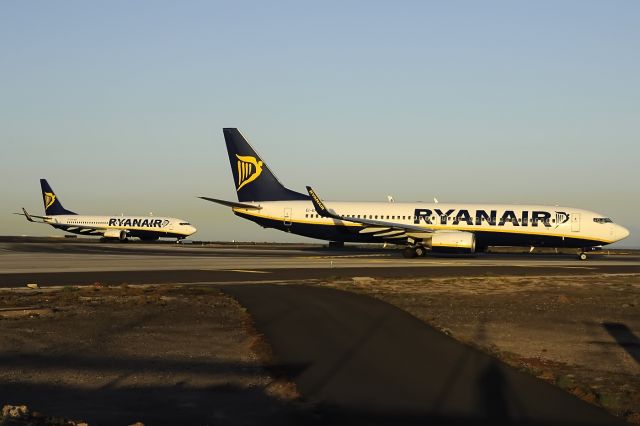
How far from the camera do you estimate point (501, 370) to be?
1313 cm

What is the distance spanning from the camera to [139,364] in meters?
13.2

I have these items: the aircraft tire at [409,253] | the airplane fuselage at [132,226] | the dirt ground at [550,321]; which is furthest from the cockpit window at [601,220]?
the airplane fuselage at [132,226]

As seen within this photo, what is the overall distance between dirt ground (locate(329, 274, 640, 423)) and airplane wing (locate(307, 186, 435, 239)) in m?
19.4

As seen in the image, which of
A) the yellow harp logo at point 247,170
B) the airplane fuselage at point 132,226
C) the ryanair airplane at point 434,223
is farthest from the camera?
the airplane fuselage at point 132,226

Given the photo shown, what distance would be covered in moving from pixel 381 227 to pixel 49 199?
77.0 m

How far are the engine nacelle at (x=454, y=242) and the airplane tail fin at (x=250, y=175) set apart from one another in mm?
14196

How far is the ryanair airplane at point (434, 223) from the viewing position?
2159 inches

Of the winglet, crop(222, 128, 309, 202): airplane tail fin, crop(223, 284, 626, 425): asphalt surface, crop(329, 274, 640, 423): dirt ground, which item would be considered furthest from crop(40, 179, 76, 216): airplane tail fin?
crop(223, 284, 626, 425): asphalt surface

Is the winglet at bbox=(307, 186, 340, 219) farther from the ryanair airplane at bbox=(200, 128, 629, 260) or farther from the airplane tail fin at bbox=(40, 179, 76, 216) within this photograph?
the airplane tail fin at bbox=(40, 179, 76, 216)

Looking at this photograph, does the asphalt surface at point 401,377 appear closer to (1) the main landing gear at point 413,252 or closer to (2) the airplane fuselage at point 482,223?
(1) the main landing gear at point 413,252

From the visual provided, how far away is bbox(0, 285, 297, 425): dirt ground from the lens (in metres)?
9.87

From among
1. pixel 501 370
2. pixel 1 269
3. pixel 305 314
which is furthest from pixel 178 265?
pixel 501 370

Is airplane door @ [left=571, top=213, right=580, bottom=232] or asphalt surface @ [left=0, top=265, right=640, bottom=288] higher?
airplane door @ [left=571, top=213, right=580, bottom=232]

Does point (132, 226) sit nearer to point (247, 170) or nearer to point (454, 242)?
point (247, 170)
